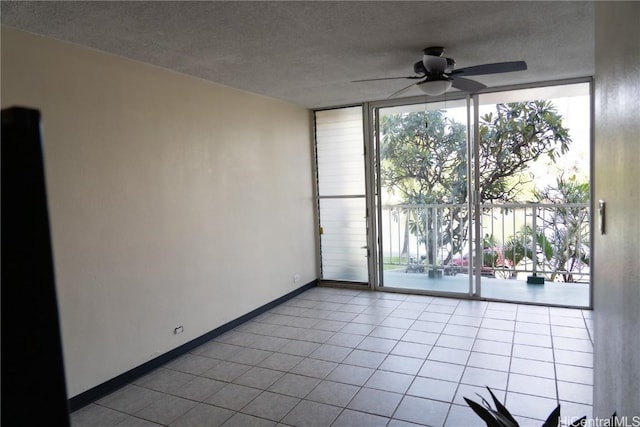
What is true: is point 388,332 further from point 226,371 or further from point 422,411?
point 226,371

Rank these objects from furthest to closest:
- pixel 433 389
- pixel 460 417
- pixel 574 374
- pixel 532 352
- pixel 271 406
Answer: pixel 532 352 → pixel 574 374 → pixel 433 389 → pixel 271 406 → pixel 460 417

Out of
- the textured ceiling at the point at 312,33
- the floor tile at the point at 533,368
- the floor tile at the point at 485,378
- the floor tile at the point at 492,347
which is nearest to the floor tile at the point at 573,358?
the floor tile at the point at 533,368

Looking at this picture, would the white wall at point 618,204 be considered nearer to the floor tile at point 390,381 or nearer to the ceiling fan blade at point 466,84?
the floor tile at point 390,381

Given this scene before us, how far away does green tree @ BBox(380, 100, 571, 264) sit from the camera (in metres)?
4.87

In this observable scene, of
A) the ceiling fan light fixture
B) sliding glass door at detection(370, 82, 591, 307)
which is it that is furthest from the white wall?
sliding glass door at detection(370, 82, 591, 307)

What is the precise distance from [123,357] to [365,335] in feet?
6.65

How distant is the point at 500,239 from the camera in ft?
18.3

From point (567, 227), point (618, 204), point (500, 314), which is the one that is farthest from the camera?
point (567, 227)

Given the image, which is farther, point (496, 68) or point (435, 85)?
point (435, 85)

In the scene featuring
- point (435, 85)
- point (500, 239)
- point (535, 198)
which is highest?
point (435, 85)

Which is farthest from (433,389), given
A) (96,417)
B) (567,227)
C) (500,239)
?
(567,227)

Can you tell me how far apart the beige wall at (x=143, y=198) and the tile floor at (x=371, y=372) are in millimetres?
379

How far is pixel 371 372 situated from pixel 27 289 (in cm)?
297

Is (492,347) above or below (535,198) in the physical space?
below
